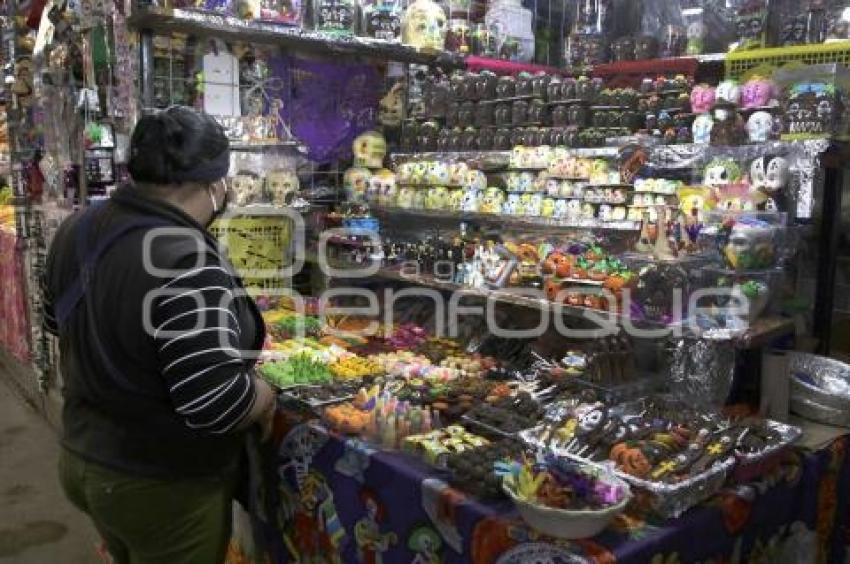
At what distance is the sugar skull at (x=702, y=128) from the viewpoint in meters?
2.49

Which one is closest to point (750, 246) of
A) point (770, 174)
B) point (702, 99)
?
point (770, 174)

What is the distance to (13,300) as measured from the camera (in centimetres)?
521

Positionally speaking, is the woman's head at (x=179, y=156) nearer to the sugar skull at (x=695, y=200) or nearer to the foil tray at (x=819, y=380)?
the sugar skull at (x=695, y=200)

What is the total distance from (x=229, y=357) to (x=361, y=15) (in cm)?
236

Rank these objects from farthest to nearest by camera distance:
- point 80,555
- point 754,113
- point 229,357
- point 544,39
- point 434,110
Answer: point 544,39, point 434,110, point 80,555, point 754,113, point 229,357

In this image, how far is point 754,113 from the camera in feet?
7.80

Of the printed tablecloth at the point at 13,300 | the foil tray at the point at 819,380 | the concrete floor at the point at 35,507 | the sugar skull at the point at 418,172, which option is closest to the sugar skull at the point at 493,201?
the sugar skull at the point at 418,172

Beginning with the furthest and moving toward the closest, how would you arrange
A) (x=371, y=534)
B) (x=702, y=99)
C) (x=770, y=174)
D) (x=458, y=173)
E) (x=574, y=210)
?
(x=458, y=173), (x=574, y=210), (x=702, y=99), (x=770, y=174), (x=371, y=534)

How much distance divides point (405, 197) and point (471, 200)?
40 cm

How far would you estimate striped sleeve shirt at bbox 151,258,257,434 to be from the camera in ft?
5.38

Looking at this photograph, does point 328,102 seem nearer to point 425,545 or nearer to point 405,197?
point 405,197

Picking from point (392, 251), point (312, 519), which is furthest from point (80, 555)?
point (392, 251)

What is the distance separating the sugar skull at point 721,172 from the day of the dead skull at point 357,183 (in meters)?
1.65

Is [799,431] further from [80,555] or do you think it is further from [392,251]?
[80,555]
